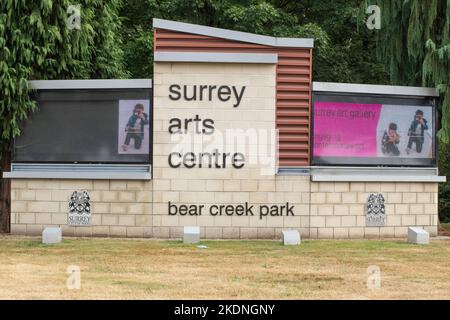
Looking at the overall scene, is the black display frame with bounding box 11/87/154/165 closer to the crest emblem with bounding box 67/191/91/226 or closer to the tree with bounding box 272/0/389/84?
the crest emblem with bounding box 67/191/91/226

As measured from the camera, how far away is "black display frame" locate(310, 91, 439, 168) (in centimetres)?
1738

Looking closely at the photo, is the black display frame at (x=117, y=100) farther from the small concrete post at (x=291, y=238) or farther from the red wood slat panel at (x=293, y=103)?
the small concrete post at (x=291, y=238)

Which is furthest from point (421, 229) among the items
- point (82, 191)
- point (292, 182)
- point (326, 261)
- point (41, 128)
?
point (41, 128)

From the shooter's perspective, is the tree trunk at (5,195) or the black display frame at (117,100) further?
the tree trunk at (5,195)

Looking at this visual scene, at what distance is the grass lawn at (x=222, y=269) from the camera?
10.5 metres

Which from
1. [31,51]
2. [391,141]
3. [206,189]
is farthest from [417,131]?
[31,51]

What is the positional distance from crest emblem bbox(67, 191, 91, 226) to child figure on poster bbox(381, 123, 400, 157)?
655cm

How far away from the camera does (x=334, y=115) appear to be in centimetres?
1752

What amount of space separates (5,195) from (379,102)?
872 centimetres

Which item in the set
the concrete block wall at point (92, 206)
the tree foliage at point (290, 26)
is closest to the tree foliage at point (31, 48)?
the concrete block wall at point (92, 206)

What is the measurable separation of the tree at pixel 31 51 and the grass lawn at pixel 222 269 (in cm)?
245

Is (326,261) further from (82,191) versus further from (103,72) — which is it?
(103,72)

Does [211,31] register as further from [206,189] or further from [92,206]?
[92,206]

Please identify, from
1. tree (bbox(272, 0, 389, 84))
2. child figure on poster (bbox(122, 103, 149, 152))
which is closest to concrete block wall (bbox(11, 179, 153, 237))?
child figure on poster (bbox(122, 103, 149, 152))
